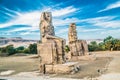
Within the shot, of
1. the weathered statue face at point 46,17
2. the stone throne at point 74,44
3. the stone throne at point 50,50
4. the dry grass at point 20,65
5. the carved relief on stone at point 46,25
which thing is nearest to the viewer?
the stone throne at point 50,50

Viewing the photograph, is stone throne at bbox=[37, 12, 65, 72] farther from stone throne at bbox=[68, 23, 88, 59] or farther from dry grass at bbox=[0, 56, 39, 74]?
stone throne at bbox=[68, 23, 88, 59]

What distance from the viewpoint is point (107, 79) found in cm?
1561

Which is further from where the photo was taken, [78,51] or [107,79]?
[78,51]

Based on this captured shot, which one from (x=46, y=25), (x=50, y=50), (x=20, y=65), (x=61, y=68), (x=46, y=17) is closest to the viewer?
(x=61, y=68)

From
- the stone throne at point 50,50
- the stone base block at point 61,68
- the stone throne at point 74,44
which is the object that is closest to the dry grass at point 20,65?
the stone throne at point 50,50

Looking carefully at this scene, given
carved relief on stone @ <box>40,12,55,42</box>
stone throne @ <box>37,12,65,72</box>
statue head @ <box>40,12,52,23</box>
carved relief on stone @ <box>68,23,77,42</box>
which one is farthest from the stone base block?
carved relief on stone @ <box>68,23,77,42</box>

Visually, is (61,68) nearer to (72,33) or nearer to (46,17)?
(46,17)

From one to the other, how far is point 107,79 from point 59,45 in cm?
595

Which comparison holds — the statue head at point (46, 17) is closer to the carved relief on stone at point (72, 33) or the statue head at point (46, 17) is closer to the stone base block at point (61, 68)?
the stone base block at point (61, 68)

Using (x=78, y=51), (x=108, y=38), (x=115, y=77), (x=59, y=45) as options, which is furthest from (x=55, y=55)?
(x=108, y=38)

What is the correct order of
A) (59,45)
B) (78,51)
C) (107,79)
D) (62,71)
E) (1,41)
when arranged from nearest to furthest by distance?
(107,79)
(62,71)
(59,45)
(78,51)
(1,41)

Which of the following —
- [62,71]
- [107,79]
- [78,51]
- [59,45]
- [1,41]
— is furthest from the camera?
[1,41]

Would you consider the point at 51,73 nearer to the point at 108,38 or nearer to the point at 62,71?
the point at 62,71

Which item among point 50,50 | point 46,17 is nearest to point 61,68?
point 50,50
